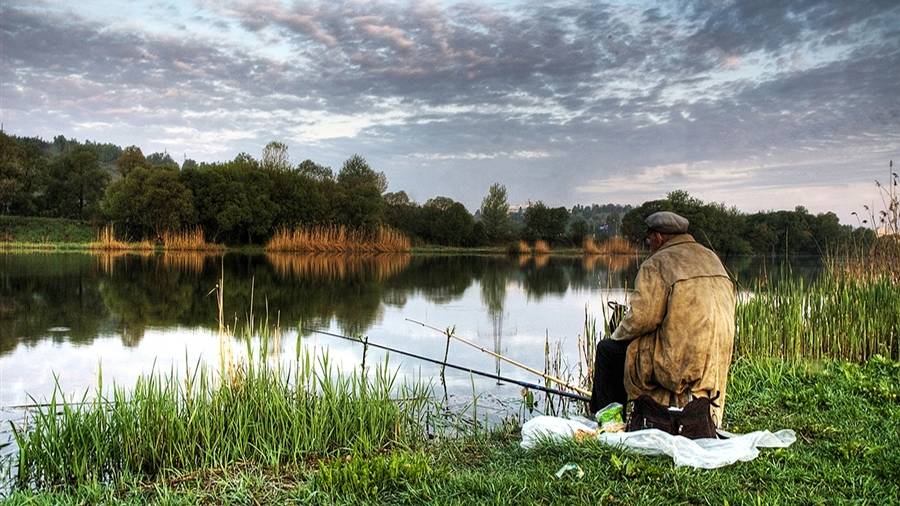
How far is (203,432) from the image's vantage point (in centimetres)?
444

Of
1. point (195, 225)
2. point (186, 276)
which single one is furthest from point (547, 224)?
point (186, 276)

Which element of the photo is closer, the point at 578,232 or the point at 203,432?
the point at 203,432

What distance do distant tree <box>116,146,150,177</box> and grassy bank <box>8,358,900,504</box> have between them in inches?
2156

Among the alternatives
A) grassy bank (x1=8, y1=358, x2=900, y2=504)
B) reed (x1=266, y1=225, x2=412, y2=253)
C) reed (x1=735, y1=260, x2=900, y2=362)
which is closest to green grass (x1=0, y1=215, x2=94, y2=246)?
reed (x1=266, y1=225, x2=412, y2=253)

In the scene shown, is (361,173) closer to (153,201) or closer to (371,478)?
(153,201)

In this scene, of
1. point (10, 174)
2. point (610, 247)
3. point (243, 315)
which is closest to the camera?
point (243, 315)

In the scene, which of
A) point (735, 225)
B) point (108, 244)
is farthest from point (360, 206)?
point (735, 225)

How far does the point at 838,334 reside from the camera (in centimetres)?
809

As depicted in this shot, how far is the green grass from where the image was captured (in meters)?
38.4

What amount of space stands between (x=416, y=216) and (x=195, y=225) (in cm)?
1799

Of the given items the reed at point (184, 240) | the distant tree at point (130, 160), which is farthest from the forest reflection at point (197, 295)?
the distant tree at point (130, 160)

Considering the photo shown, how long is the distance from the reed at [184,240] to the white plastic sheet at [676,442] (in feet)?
123

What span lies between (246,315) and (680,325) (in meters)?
8.49

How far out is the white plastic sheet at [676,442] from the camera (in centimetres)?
398
